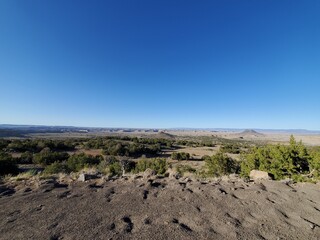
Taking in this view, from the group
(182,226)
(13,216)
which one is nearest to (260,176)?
(182,226)

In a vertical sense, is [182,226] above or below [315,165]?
below

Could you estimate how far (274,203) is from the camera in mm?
6902

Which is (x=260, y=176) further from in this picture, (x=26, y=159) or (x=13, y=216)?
(x=26, y=159)

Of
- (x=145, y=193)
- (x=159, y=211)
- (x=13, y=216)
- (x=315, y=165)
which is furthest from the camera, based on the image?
(x=315, y=165)

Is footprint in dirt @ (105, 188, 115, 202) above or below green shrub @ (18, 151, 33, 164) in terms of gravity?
above

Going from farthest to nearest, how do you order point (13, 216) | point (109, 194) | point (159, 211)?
1. point (109, 194)
2. point (159, 211)
3. point (13, 216)

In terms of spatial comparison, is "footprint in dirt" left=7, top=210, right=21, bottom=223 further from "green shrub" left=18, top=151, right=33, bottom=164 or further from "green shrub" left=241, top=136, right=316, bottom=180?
"green shrub" left=18, top=151, right=33, bottom=164

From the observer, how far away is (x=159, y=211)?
20.1 ft

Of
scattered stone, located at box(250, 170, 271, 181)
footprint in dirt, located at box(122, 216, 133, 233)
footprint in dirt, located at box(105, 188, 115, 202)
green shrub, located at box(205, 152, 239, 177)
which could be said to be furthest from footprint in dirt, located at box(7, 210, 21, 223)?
green shrub, located at box(205, 152, 239, 177)

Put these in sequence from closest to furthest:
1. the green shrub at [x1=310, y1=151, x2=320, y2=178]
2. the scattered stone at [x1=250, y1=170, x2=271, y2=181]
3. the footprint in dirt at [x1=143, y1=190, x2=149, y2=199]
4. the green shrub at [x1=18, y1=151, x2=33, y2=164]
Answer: the footprint in dirt at [x1=143, y1=190, x2=149, y2=199] → the green shrub at [x1=310, y1=151, x2=320, y2=178] → the scattered stone at [x1=250, y1=170, x2=271, y2=181] → the green shrub at [x1=18, y1=151, x2=33, y2=164]

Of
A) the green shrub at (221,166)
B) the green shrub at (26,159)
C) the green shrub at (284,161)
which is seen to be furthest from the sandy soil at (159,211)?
the green shrub at (26,159)

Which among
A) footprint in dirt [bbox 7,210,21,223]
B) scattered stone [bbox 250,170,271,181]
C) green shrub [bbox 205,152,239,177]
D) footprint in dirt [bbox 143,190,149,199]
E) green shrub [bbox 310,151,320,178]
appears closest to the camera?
footprint in dirt [bbox 7,210,21,223]

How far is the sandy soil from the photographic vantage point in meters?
4.93

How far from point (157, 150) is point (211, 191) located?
3829 cm
